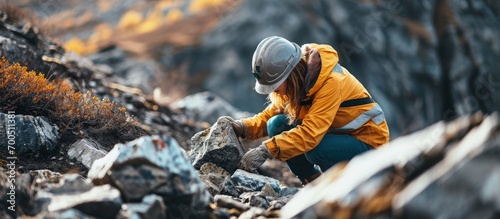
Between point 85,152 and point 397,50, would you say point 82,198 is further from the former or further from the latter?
point 397,50

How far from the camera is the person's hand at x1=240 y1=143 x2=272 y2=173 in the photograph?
6.65m

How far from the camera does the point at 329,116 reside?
21.2 feet

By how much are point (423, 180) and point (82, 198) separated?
2.39 meters

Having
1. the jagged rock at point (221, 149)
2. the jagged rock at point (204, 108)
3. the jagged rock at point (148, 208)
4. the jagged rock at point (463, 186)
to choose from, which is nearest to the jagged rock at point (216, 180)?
the jagged rock at point (221, 149)

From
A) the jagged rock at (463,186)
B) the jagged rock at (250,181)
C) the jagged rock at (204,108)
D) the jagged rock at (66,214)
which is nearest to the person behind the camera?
the jagged rock at (463,186)

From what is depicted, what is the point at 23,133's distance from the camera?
6789 millimetres

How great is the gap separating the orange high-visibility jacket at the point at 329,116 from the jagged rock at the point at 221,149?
77 cm

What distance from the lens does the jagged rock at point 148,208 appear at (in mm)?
4371

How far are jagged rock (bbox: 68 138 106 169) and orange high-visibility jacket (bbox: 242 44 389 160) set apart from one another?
6.41ft

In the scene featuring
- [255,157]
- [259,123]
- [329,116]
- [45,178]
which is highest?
[329,116]

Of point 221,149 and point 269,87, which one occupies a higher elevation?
point 269,87

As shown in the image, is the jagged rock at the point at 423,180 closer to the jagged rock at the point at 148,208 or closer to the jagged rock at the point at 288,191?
the jagged rock at the point at 148,208

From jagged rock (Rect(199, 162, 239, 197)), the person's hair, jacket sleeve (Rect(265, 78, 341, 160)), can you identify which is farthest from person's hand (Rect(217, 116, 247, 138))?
jacket sleeve (Rect(265, 78, 341, 160))

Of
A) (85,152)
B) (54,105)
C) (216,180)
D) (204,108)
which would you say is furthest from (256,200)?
(204,108)
